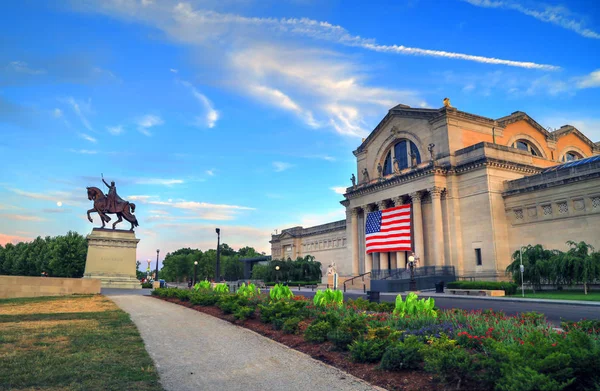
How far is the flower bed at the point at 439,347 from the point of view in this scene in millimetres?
6075

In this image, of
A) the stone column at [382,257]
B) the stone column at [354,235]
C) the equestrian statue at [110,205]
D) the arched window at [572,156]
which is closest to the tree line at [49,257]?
the equestrian statue at [110,205]

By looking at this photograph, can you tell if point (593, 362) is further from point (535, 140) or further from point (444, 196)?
point (535, 140)

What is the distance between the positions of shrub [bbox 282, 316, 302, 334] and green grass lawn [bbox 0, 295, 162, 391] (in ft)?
14.2

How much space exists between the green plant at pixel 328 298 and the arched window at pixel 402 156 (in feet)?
119

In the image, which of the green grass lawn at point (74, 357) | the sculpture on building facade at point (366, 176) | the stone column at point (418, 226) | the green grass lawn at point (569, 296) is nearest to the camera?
the green grass lawn at point (74, 357)

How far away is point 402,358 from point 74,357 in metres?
7.53

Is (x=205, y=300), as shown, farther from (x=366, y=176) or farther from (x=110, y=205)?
(x=366, y=176)

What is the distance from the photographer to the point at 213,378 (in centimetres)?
852

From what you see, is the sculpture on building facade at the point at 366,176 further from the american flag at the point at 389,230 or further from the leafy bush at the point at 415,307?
the leafy bush at the point at 415,307

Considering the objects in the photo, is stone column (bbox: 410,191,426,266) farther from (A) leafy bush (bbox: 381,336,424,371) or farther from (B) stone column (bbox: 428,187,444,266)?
(A) leafy bush (bbox: 381,336,424,371)

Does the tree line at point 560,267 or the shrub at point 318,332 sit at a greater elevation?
the tree line at point 560,267

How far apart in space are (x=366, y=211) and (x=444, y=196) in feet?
41.5

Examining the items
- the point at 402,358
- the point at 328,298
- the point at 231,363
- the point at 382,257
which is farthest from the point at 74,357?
the point at 382,257

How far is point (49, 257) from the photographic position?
84.7 metres
